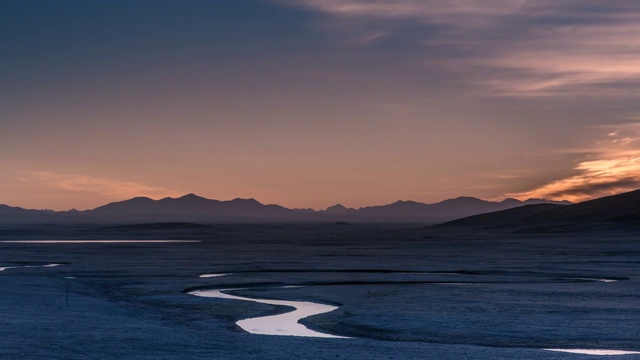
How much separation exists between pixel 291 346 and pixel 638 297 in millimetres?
18880

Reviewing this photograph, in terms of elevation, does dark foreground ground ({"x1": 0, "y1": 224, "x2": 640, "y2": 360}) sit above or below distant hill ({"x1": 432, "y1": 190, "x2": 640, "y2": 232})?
below

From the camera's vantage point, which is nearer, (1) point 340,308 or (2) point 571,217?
(1) point 340,308

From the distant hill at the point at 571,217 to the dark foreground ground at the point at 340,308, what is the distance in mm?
58138

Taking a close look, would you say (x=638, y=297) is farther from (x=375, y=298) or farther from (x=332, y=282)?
(x=332, y=282)

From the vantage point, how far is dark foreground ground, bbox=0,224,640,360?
72.4 feet

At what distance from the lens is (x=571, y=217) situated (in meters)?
140

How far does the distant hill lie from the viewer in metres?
120

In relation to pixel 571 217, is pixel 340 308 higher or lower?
lower

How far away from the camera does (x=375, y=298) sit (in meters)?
35.8

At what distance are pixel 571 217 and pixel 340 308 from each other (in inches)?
4537

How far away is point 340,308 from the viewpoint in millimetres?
32500

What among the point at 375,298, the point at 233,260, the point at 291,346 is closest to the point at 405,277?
the point at 375,298

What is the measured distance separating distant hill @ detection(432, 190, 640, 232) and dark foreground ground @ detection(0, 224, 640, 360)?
58138mm

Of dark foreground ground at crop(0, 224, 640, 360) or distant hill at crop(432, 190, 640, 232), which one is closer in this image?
dark foreground ground at crop(0, 224, 640, 360)
